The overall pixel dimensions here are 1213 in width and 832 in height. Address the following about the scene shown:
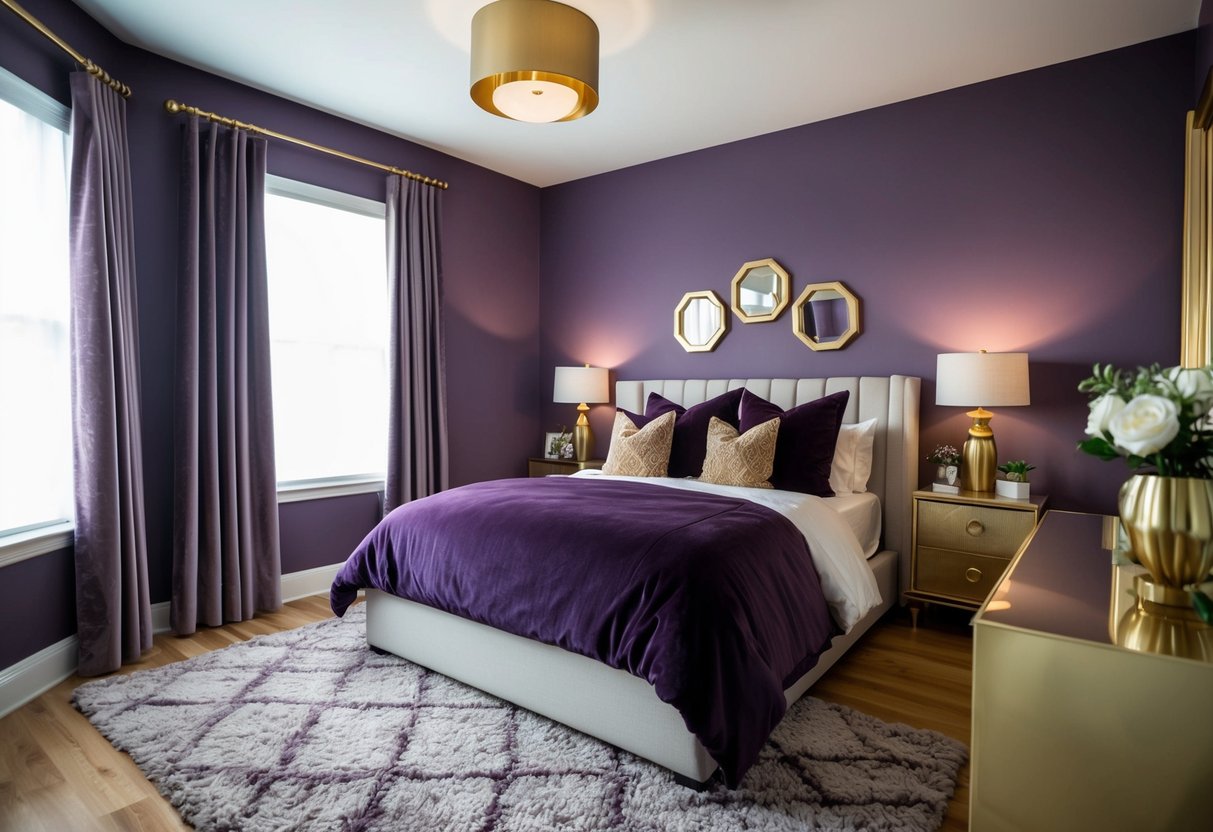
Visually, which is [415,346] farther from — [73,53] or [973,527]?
[973,527]

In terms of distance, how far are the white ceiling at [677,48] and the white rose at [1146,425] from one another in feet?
7.54

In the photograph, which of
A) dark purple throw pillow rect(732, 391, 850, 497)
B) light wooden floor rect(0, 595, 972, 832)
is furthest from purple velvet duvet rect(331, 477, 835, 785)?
dark purple throw pillow rect(732, 391, 850, 497)

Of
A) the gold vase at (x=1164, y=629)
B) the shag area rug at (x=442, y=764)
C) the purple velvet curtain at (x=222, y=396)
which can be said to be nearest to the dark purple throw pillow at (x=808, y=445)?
the shag area rug at (x=442, y=764)

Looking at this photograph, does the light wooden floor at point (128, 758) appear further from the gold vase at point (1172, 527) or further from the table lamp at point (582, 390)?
the table lamp at point (582, 390)

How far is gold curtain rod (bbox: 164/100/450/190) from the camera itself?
10.5 feet

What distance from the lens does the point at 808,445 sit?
3248 millimetres

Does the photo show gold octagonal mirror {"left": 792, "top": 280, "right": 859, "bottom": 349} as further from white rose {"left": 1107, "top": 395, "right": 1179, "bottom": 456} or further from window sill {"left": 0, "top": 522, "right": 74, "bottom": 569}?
window sill {"left": 0, "top": 522, "right": 74, "bottom": 569}

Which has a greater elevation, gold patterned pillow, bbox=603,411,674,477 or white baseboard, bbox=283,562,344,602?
gold patterned pillow, bbox=603,411,674,477

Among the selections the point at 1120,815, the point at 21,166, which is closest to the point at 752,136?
the point at 21,166

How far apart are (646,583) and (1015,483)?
2074 mm

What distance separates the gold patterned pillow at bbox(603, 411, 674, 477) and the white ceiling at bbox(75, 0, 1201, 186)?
1805 mm

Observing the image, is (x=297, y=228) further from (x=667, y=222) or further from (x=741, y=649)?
(x=741, y=649)

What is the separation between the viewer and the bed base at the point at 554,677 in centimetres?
199

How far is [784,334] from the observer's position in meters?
4.15
